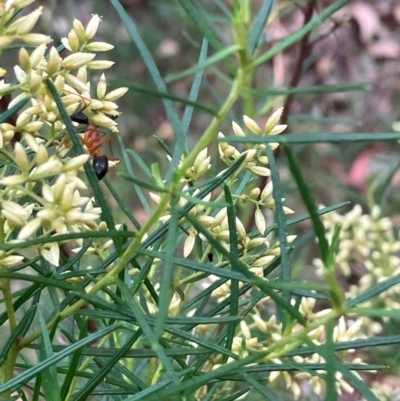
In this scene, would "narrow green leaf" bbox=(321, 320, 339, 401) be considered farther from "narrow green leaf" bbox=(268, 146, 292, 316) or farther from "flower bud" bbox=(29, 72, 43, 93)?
"flower bud" bbox=(29, 72, 43, 93)

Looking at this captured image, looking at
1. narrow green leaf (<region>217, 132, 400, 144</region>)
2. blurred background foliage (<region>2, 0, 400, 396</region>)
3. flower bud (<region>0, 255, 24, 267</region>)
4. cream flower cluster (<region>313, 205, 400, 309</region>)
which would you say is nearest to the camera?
narrow green leaf (<region>217, 132, 400, 144</region>)

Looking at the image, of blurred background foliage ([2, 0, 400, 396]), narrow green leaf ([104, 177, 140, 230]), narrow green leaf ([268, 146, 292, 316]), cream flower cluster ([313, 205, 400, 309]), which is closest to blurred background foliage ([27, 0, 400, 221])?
blurred background foliage ([2, 0, 400, 396])

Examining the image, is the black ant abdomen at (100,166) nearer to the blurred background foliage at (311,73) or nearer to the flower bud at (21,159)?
the flower bud at (21,159)

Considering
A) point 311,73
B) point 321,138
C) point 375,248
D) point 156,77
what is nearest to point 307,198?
point 321,138

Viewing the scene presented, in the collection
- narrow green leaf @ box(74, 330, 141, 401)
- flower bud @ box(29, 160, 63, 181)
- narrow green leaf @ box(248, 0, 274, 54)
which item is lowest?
narrow green leaf @ box(74, 330, 141, 401)

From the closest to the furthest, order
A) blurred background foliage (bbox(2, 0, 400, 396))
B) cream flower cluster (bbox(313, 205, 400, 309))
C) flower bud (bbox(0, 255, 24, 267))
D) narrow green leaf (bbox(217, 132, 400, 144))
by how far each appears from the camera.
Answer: narrow green leaf (bbox(217, 132, 400, 144)), flower bud (bbox(0, 255, 24, 267)), cream flower cluster (bbox(313, 205, 400, 309)), blurred background foliage (bbox(2, 0, 400, 396))

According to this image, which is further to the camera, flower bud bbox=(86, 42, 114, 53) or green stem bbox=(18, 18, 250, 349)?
flower bud bbox=(86, 42, 114, 53)

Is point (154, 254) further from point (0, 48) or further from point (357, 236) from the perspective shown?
point (357, 236)

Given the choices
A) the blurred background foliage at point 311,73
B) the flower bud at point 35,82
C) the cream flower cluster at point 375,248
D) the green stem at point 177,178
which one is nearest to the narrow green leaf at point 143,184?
the green stem at point 177,178

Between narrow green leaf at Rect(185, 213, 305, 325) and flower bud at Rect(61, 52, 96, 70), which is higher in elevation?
flower bud at Rect(61, 52, 96, 70)

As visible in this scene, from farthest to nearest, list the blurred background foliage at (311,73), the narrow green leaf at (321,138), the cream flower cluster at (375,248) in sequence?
the blurred background foliage at (311,73)
the cream flower cluster at (375,248)
the narrow green leaf at (321,138)
